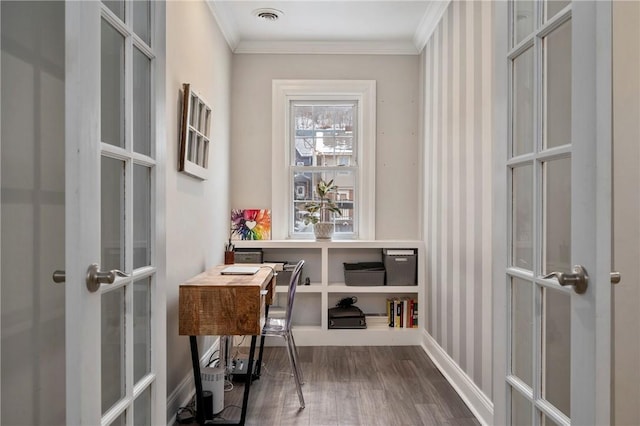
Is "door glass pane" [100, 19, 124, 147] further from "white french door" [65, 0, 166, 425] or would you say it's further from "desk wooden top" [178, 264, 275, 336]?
"desk wooden top" [178, 264, 275, 336]

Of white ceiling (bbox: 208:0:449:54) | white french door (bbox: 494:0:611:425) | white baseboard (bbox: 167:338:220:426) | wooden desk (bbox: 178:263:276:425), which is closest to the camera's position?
white french door (bbox: 494:0:611:425)

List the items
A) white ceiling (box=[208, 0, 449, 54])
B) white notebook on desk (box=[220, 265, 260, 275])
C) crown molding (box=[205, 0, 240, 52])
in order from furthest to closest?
white ceiling (box=[208, 0, 449, 54]), crown molding (box=[205, 0, 240, 52]), white notebook on desk (box=[220, 265, 260, 275])

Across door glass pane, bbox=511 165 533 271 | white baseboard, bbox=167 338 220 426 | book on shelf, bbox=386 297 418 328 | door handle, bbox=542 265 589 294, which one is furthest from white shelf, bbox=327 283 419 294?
door handle, bbox=542 265 589 294

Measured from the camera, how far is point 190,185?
2.71 metres

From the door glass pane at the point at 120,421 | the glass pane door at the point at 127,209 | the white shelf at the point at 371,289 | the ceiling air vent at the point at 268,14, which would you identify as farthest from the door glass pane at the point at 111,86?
the white shelf at the point at 371,289

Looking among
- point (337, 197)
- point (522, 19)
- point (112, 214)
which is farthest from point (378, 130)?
point (112, 214)

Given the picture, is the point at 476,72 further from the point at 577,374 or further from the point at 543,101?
the point at 577,374

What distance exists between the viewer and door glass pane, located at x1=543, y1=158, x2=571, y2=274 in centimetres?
116

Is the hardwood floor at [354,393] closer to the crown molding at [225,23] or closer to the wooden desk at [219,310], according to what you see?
the wooden desk at [219,310]

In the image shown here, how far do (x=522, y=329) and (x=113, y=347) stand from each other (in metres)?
1.25

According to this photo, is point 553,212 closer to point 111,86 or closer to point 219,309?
point 111,86

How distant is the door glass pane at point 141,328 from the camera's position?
4.48ft

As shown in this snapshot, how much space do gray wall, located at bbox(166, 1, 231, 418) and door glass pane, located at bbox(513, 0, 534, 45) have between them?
1711 mm

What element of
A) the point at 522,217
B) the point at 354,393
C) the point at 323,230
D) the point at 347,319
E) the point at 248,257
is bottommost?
the point at 354,393
